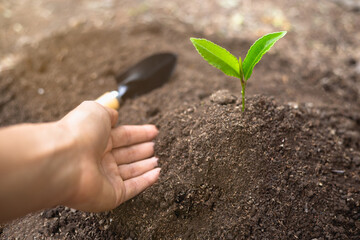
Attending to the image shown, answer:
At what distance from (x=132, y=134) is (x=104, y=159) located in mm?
191

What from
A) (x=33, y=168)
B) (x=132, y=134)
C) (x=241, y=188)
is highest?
(x=33, y=168)

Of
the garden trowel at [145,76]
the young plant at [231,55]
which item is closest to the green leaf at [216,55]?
the young plant at [231,55]

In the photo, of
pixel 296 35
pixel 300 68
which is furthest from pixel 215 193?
pixel 296 35

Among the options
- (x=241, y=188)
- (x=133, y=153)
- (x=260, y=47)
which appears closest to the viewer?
(x=260, y=47)

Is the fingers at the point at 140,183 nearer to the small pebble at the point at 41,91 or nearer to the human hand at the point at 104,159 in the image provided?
the human hand at the point at 104,159

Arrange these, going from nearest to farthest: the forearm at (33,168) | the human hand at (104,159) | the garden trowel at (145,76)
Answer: the forearm at (33,168)
the human hand at (104,159)
the garden trowel at (145,76)

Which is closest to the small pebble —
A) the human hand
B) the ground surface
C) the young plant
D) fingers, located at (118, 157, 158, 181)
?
the ground surface

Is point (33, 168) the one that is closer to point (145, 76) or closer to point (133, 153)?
point (133, 153)

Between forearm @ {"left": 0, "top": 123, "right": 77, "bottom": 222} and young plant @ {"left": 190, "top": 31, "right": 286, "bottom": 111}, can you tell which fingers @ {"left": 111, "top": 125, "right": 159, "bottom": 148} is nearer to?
forearm @ {"left": 0, "top": 123, "right": 77, "bottom": 222}

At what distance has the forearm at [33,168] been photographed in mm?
837

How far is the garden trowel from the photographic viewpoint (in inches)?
66.7

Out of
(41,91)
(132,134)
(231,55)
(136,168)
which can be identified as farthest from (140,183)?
(41,91)

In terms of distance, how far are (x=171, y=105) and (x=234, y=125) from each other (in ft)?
1.47

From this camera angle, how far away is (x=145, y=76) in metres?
1.72
